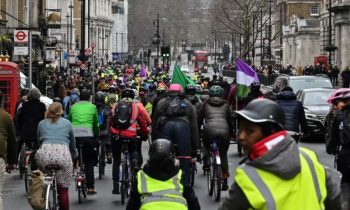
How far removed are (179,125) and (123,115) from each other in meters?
1.34

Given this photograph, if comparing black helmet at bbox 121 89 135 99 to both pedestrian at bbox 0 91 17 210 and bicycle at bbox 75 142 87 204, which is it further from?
pedestrian at bbox 0 91 17 210

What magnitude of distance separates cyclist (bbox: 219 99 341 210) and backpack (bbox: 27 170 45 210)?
6003 millimetres

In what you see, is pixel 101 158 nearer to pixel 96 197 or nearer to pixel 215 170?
pixel 96 197

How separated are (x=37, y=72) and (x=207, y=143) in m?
29.7

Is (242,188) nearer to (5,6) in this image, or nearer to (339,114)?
(339,114)

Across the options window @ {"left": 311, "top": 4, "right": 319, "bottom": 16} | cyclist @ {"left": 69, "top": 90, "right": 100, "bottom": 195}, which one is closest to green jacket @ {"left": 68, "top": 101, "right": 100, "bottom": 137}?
cyclist @ {"left": 69, "top": 90, "right": 100, "bottom": 195}

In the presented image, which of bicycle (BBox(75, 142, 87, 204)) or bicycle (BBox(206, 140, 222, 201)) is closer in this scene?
bicycle (BBox(75, 142, 87, 204))

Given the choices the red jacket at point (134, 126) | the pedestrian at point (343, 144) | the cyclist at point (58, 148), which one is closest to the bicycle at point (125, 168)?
the red jacket at point (134, 126)

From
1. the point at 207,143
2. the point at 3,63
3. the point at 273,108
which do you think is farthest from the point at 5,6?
the point at 273,108

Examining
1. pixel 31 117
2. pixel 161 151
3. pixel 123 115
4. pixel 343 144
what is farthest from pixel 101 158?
→ pixel 161 151

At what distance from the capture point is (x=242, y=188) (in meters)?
4.68

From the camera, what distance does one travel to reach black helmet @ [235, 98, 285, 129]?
15.6 feet

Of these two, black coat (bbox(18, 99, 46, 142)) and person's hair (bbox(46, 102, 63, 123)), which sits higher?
person's hair (bbox(46, 102, 63, 123))

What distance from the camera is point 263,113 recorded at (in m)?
4.77
